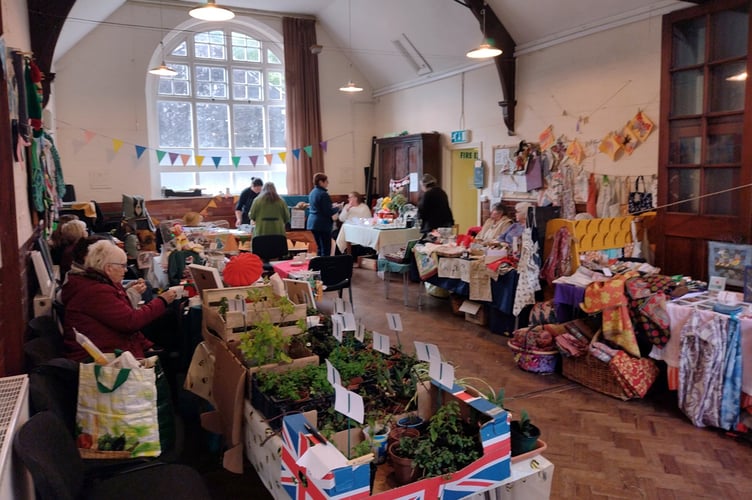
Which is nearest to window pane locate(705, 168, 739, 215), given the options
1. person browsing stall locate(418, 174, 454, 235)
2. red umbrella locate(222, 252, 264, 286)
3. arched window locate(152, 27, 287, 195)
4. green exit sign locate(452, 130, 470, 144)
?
person browsing stall locate(418, 174, 454, 235)

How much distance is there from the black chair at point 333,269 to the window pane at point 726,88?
3.58 metres

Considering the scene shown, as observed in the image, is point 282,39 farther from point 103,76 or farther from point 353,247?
point 353,247

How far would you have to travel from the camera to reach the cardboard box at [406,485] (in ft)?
5.32

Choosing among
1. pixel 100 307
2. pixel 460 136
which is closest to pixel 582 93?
pixel 460 136

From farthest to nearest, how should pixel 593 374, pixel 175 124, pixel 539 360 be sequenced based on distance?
1. pixel 175 124
2. pixel 539 360
3. pixel 593 374

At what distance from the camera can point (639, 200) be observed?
19.8 ft

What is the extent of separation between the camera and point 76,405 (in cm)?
232

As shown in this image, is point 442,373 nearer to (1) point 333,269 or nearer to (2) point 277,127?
(1) point 333,269

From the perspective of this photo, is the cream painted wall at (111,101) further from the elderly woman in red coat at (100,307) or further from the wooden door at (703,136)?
the wooden door at (703,136)

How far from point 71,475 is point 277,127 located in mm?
9820

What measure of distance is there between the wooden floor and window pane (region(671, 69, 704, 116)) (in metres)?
2.57

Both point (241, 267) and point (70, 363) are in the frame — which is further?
point (241, 267)

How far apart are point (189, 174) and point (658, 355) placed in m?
8.81

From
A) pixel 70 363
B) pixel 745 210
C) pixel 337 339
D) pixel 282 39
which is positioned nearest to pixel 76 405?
pixel 70 363
